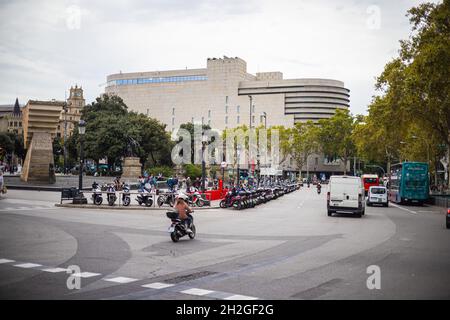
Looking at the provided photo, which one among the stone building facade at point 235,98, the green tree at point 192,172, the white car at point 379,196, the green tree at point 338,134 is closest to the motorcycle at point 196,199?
the white car at point 379,196

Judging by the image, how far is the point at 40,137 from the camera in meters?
44.5

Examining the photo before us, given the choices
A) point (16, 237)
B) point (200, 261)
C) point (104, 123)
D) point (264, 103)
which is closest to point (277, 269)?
point (200, 261)

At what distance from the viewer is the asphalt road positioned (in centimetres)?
845

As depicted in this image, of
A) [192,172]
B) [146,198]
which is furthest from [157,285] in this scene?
[192,172]

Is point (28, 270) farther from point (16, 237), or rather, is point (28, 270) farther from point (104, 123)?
point (104, 123)

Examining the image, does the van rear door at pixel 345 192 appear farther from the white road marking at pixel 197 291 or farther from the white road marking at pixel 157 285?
the white road marking at pixel 197 291

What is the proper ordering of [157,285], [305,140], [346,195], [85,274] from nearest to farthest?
[157,285] → [85,274] → [346,195] → [305,140]

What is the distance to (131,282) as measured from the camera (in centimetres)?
912

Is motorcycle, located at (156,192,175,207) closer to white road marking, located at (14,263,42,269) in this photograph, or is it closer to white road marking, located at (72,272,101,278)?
white road marking, located at (14,263,42,269)

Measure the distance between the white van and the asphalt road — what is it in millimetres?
5518

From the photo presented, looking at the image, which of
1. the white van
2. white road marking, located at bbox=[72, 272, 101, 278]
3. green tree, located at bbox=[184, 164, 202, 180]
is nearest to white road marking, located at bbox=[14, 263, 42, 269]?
white road marking, located at bbox=[72, 272, 101, 278]

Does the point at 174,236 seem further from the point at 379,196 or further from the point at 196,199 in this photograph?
the point at 379,196

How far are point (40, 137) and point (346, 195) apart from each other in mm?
29985

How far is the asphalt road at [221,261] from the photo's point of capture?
8453mm
